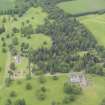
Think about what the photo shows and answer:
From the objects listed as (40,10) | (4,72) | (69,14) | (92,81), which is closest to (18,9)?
(40,10)

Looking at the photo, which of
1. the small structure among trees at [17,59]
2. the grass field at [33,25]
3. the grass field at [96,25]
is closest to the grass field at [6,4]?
the grass field at [33,25]

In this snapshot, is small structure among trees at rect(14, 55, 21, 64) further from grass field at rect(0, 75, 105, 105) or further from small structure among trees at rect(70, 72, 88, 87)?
small structure among trees at rect(70, 72, 88, 87)

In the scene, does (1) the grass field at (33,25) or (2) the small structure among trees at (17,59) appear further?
(1) the grass field at (33,25)

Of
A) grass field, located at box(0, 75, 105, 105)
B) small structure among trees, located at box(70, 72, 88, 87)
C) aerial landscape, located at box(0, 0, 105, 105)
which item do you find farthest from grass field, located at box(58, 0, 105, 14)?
grass field, located at box(0, 75, 105, 105)

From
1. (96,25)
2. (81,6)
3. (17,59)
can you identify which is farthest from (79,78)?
(81,6)

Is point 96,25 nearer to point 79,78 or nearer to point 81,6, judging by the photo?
point 81,6

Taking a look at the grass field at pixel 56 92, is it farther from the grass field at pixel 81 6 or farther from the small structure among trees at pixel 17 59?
the grass field at pixel 81 6

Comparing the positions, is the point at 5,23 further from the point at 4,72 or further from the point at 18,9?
the point at 4,72
